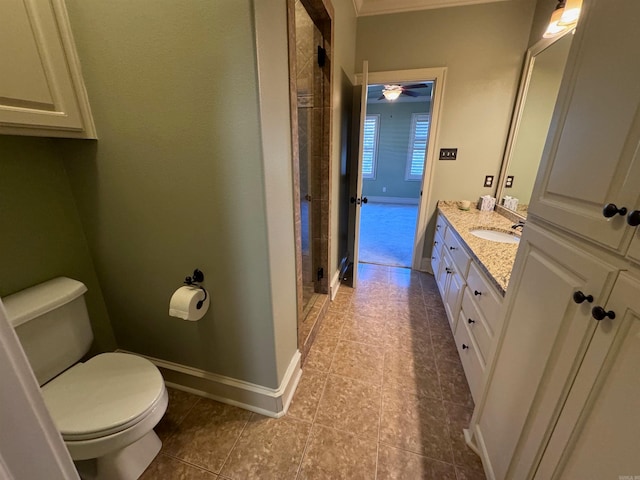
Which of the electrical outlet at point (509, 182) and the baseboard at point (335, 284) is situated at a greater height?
the electrical outlet at point (509, 182)

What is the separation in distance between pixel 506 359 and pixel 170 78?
166cm

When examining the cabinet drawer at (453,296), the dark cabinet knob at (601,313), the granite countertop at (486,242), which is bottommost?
the cabinet drawer at (453,296)

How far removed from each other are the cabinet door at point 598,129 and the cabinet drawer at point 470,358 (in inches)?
37.6

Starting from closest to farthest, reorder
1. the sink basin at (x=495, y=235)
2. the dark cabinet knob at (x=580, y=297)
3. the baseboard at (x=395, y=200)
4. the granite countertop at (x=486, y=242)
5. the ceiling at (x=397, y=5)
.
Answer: the dark cabinet knob at (x=580, y=297) < the granite countertop at (x=486, y=242) < the sink basin at (x=495, y=235) < the ceiling at (x=397, y=5) < the baseboard at (x=395, y=200)

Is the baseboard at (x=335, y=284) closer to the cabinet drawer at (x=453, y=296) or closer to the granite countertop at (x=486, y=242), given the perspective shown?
the cabinet drawer at (x=453, y=296)

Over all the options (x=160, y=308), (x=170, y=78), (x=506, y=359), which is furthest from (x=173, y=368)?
(x=506, y=359)

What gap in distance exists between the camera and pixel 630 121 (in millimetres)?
549

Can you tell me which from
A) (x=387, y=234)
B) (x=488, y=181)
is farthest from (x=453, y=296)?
(x=387, y=234)

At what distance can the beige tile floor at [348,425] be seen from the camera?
117cm

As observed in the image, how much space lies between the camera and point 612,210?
0.56 metres

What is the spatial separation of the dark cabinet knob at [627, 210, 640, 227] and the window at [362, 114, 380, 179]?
20.0ft

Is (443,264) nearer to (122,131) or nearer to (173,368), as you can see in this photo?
(173,368)

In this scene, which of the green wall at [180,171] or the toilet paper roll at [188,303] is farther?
the toilet paper roll at [188,303]

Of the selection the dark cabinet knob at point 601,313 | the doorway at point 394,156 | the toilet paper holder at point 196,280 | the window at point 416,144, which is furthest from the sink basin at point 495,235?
the window at point 416,144
